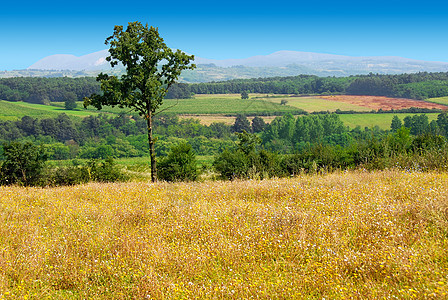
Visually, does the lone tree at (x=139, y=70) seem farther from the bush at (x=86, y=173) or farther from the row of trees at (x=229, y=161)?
the bush at (x=86, y=173)

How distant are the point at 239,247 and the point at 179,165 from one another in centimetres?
3738

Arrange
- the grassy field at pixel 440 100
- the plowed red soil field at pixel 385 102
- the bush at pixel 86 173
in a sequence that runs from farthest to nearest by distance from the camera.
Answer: the grassy field at pixel 440 100
the plowed red soil field at pixel 385 102
the bush at pixel 86 173

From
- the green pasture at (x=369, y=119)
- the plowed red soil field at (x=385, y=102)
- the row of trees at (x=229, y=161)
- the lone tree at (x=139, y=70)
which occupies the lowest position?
the green pasture at (x=369, y=119)

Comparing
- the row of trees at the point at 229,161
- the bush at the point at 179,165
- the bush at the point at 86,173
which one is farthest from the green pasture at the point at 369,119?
the bush at the point at 86,173

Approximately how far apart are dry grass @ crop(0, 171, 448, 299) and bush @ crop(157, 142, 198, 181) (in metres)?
32.8

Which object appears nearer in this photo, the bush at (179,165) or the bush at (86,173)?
the bush at (86,173)

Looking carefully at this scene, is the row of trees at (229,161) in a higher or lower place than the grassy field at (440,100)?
lower

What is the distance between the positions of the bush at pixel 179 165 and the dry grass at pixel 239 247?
32826 mm

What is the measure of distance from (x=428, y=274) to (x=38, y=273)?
5.92m

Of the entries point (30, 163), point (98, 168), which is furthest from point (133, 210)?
point (98, 168)

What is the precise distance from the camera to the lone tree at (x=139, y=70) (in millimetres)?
25031

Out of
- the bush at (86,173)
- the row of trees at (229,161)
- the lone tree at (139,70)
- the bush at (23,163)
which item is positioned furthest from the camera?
the bush at (86,173)

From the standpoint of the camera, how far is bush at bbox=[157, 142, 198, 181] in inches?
1636

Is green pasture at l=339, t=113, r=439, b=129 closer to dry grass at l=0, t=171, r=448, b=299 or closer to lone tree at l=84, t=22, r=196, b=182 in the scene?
lone tree at l=84, t=22, r=196, b=182
